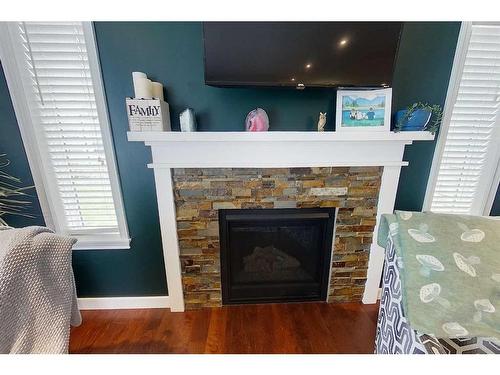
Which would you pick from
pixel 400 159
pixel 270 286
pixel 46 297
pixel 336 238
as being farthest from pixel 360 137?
pixel 46 297

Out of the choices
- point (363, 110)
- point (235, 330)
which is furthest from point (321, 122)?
point (235, 330)

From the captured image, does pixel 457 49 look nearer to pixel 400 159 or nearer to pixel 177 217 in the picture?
pixel 400 159

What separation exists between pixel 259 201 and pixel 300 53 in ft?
2.75

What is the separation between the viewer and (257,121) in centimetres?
119

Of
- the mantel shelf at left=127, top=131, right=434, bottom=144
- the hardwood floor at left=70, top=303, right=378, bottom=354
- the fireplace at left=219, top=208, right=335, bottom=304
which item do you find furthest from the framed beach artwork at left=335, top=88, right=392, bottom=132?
the hardwood floor at left=70, top=303, right=378, bottom=354

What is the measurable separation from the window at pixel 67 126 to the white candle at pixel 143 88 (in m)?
0.25

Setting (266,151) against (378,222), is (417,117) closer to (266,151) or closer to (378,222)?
(378,222)

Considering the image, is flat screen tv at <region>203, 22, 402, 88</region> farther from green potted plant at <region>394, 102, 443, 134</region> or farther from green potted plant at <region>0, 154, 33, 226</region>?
green potted plant at <region>0, 154, 33, 226</region>

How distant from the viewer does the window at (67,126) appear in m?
1.13

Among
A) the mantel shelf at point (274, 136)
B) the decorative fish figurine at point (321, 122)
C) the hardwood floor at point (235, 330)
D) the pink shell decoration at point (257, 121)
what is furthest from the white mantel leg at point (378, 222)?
the pink shell decoration at point (257, 121)

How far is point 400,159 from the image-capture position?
1302mm

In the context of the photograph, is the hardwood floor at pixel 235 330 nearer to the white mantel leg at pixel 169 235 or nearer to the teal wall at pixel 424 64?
the white mantel leg at pixel 169 235

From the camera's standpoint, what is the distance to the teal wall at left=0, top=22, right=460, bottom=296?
115 centimetres

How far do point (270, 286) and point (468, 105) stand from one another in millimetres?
1734
